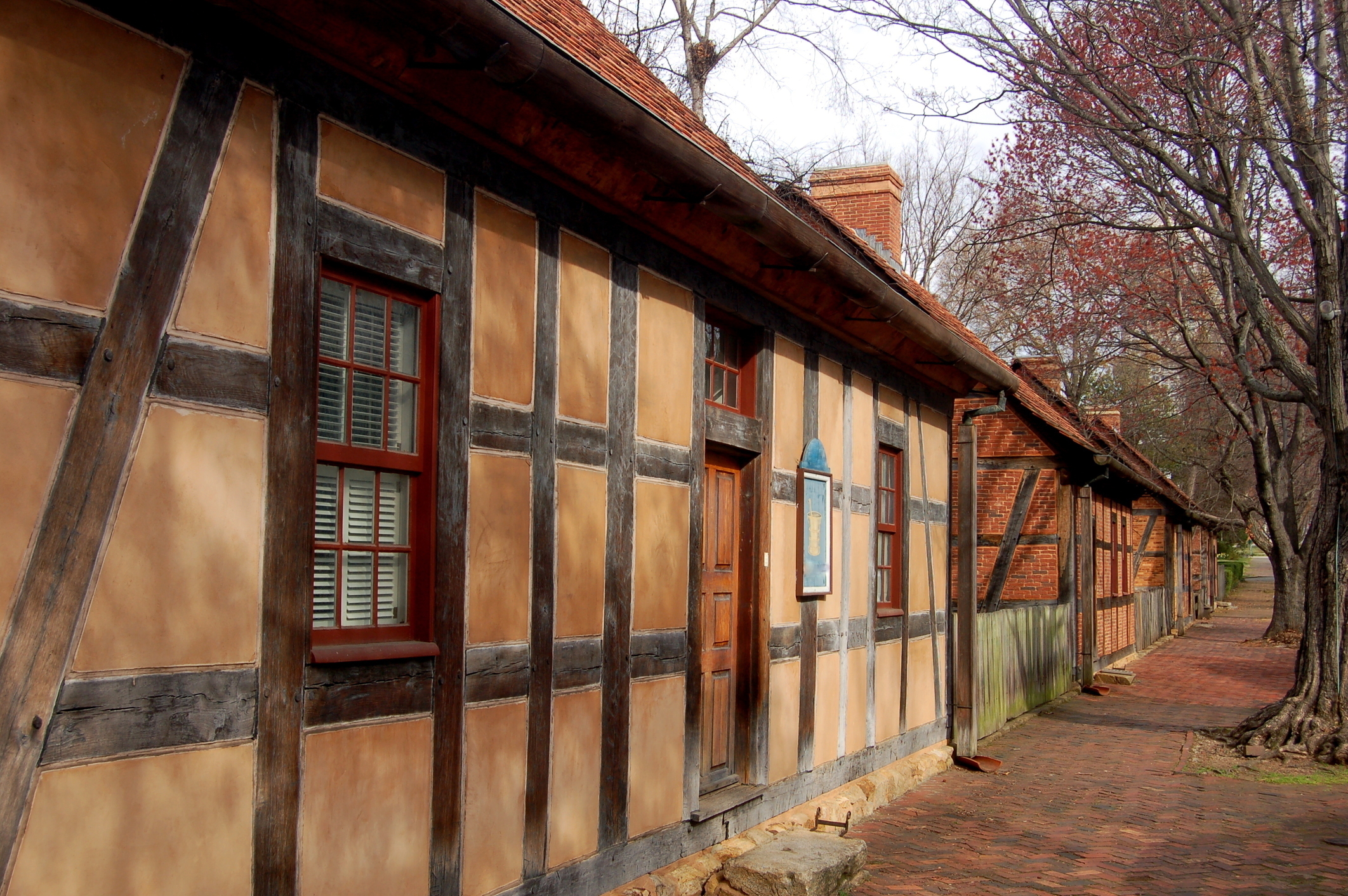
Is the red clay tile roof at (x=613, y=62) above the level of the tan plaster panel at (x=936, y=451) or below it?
above

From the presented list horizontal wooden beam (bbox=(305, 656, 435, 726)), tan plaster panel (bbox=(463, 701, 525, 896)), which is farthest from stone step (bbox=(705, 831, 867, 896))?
horizontal wooden beam (bbox=(305, 656, 435, 726))

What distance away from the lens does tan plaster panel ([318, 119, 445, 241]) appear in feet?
13.8

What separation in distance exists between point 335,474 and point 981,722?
32.5 ft

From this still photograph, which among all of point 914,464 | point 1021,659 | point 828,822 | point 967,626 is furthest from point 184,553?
point 1021,659

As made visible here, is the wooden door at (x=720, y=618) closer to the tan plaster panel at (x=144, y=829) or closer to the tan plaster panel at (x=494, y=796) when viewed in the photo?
the tan plaster panel at (x=494, y=796)

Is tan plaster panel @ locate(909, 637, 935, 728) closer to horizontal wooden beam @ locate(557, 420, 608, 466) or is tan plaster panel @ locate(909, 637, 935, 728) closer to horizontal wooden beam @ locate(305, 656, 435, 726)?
horizontal wooden beam @ locate(557, 420, 608, 466)

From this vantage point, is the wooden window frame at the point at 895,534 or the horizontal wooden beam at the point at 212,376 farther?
the wooden window frame at the point at 895,534

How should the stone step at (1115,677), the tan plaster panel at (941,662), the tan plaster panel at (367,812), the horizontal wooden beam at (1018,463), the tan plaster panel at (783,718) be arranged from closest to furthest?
1. the tan plaster panel at (367,812)
2. the tan plaster panel at (783,718)
3. the tan plaster panel at (941,662)
4. the horizontal wooden beam at (1018,463)
5. the stone step at (1115,677)

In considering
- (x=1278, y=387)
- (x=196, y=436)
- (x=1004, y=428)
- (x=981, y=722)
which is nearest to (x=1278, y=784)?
(x=981, y=722)

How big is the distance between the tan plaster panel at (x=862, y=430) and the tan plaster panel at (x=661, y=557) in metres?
2.99

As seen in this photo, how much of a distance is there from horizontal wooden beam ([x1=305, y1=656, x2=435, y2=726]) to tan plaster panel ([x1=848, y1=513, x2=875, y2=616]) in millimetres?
5127

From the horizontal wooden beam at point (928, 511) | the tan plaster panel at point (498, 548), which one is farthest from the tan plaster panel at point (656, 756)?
the horizontal wooden beam at point (928, 511)

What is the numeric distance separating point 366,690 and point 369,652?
0.48ft

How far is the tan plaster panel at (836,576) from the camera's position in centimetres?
871
